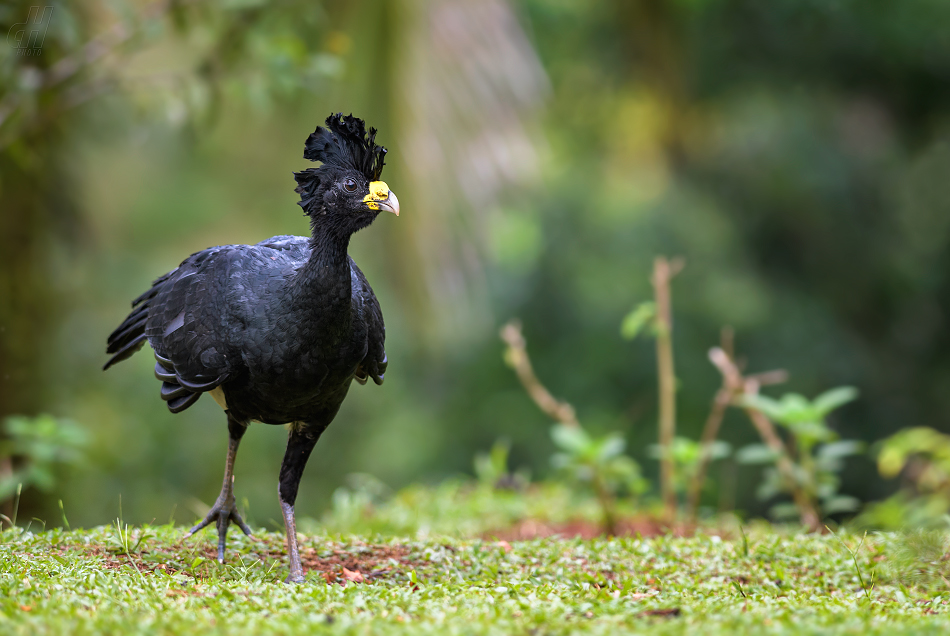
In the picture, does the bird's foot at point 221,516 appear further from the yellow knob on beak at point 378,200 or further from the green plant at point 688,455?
the green plant at point 688,455

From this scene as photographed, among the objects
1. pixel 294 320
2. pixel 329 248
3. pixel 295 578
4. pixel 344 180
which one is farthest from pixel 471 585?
pixel 344 180

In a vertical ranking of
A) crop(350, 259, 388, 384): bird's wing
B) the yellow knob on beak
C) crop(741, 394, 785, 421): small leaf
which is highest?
the yellow knob on beak

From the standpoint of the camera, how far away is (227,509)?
4410mm

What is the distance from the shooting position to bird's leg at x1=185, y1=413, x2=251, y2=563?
435 cm

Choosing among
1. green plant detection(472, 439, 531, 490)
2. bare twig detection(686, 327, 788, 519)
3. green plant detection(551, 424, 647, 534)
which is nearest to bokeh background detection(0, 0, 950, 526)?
green plant detection(472, 439, 531, 490)

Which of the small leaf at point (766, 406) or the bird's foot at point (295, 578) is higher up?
the small leaf at point (766, 406)

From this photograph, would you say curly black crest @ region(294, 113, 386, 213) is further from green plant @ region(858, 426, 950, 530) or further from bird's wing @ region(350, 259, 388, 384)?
green plant @ region(858, 426, 950, 530)

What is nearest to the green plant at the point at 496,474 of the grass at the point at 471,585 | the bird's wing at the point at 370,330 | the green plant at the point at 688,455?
the green plant at the point at 688,455

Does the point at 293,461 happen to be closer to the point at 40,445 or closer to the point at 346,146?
the point at 346,146

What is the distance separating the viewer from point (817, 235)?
11.1m

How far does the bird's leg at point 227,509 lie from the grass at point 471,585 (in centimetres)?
9

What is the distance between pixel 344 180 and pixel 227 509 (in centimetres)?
174

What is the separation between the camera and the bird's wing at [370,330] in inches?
166

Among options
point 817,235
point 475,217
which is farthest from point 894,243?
point 475,217
